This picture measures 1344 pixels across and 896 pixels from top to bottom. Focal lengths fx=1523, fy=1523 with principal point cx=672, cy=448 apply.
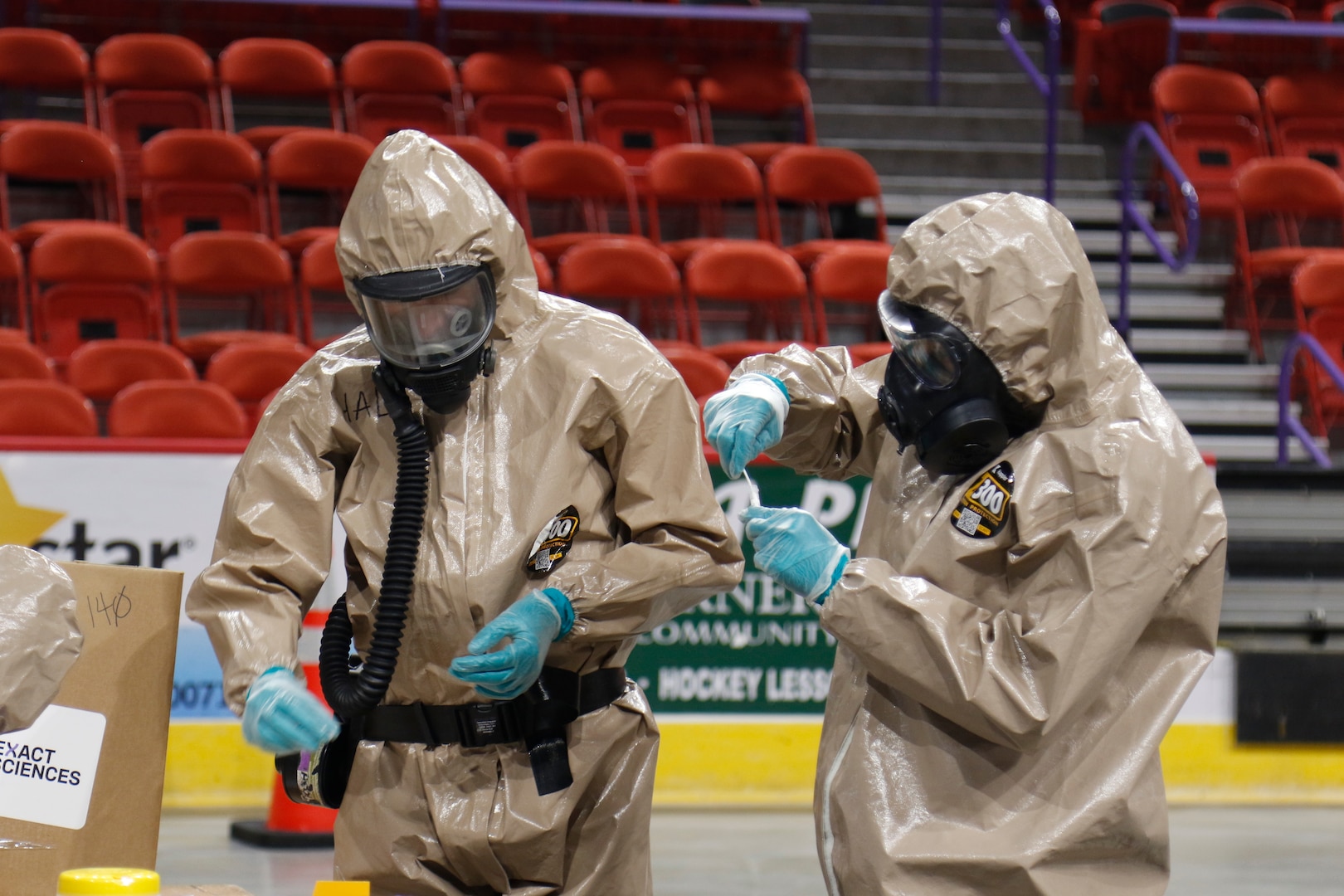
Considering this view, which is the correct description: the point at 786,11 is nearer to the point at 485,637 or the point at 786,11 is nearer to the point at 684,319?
the point at 684,319

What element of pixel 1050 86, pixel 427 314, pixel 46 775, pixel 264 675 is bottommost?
pixel 46 775

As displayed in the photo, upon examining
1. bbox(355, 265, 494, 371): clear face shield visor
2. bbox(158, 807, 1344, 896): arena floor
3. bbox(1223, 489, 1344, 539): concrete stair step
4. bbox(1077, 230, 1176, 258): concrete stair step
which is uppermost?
bbox(355, 265, 494, 371): clear face shield visor

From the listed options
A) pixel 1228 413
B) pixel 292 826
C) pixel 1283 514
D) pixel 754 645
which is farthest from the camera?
pixel 1228 413

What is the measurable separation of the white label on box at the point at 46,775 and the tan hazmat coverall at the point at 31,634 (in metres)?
0.50

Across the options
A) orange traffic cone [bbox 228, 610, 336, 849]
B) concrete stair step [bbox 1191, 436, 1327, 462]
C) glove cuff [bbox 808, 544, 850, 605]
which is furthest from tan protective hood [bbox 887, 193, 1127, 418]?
concrete stair step [bbox 1191, 436, 1327, 462]

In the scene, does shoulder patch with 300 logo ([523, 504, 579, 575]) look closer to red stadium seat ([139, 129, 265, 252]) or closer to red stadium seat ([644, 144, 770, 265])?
red stadium seat ([644, 144, 770, 265])

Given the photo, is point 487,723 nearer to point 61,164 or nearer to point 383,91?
point 61,164

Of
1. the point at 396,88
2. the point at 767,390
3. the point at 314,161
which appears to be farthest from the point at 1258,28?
the point at 767,390

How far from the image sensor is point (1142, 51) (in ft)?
28.7

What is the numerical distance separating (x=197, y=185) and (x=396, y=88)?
47.3 inches

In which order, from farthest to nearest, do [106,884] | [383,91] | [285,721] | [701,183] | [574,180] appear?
[383,91]
[701,183]
[574,180]
[285,721]
[106,884]

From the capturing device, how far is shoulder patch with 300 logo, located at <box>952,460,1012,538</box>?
1.86m

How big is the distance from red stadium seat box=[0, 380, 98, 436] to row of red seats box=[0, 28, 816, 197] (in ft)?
8.01

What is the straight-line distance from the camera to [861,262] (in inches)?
270
